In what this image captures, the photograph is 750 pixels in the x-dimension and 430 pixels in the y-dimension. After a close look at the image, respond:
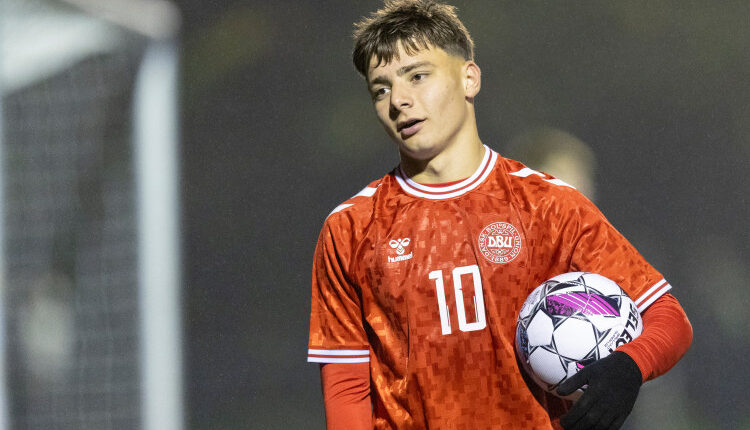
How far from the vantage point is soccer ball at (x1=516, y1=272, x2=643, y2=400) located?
6.15 feet

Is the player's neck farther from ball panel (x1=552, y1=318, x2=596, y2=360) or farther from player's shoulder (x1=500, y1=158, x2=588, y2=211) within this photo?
ball panel (x1=552, y1=318, x2=596, y2=360)

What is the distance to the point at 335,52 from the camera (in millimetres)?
7773

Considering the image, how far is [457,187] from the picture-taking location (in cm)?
217

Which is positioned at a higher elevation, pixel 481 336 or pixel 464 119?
pixel 464 119

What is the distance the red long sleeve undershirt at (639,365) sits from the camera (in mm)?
1866

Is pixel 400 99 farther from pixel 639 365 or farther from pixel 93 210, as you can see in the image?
pixel 93 210

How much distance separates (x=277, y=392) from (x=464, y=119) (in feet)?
17.3

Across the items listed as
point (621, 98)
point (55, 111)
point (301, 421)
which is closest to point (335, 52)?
point (621, 98)

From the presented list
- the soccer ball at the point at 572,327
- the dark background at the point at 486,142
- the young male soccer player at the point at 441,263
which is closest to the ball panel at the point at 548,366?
the soccer ball at the point at 572,327

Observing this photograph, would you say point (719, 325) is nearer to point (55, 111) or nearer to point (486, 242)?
point (55, 111)

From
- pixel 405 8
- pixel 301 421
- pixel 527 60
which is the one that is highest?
pixel 527 60

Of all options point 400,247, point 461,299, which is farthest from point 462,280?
point 400,247

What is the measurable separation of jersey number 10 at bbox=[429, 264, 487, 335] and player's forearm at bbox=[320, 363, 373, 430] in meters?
0.26

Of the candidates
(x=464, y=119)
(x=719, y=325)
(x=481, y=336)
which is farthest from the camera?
(x=719, y=325)
